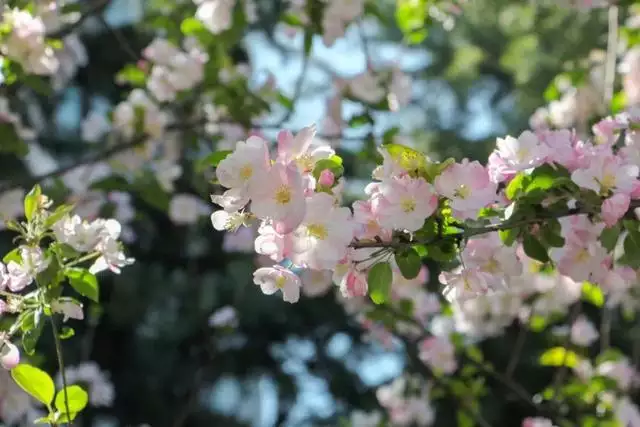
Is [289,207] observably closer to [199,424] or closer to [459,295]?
[459,295]

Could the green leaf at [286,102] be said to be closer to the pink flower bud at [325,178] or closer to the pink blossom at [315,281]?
the pink blossom at [315,281]

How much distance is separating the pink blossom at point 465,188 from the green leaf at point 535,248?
8cm

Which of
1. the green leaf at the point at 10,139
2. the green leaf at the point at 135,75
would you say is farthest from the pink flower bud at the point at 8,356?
the green leaf at the point at 135,75

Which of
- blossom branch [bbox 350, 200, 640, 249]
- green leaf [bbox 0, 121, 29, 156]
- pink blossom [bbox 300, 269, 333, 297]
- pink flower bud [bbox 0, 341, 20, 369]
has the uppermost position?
blossom branch [bbox 350, 200, 640, 249]

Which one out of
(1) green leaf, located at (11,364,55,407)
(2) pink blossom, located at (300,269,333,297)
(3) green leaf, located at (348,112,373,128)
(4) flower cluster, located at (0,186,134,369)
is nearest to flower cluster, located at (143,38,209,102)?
(3) green leaf, located at (348,112,373,128)

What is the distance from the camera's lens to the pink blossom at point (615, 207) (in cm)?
81

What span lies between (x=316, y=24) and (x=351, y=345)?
116 inches

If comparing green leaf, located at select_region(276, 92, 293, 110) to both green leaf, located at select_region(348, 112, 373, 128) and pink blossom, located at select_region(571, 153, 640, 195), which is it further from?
pink blossom, located at select_region(571, 153, 640, 195)

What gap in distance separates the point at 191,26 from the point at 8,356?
1.27 m

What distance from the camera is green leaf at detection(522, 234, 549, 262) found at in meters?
0.88

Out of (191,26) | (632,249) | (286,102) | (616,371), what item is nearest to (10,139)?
(191,26)

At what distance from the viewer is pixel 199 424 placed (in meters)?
4.12

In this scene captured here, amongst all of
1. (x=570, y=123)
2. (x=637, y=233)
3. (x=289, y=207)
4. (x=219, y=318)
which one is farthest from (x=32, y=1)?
(x=570, y=123)

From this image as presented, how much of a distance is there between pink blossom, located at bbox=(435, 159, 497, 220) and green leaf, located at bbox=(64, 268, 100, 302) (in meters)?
0.41
